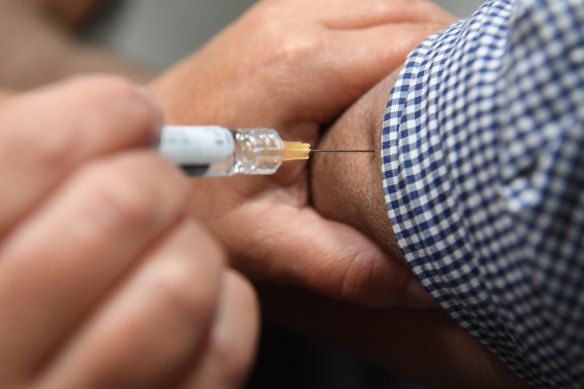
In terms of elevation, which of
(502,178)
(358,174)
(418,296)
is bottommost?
(418,296)

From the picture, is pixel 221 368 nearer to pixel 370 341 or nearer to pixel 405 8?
pixel 370 341

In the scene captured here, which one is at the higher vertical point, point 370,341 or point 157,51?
point 157,51

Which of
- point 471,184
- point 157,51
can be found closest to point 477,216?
point 471,184

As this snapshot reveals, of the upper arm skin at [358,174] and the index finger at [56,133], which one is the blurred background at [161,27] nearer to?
the upper arm skin at [358,174]

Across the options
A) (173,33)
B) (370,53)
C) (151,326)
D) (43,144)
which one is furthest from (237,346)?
(173,33)

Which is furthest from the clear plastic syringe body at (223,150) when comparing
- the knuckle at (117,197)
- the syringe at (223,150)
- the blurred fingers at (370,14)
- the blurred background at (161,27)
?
the blurred background at (161,27)

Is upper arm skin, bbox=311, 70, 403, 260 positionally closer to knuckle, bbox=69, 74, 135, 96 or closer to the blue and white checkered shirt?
the blue and white checkered shirt

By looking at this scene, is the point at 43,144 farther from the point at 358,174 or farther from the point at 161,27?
the point at 161,27

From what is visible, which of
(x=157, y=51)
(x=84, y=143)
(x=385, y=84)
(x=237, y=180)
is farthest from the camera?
(x=157, y=51)
